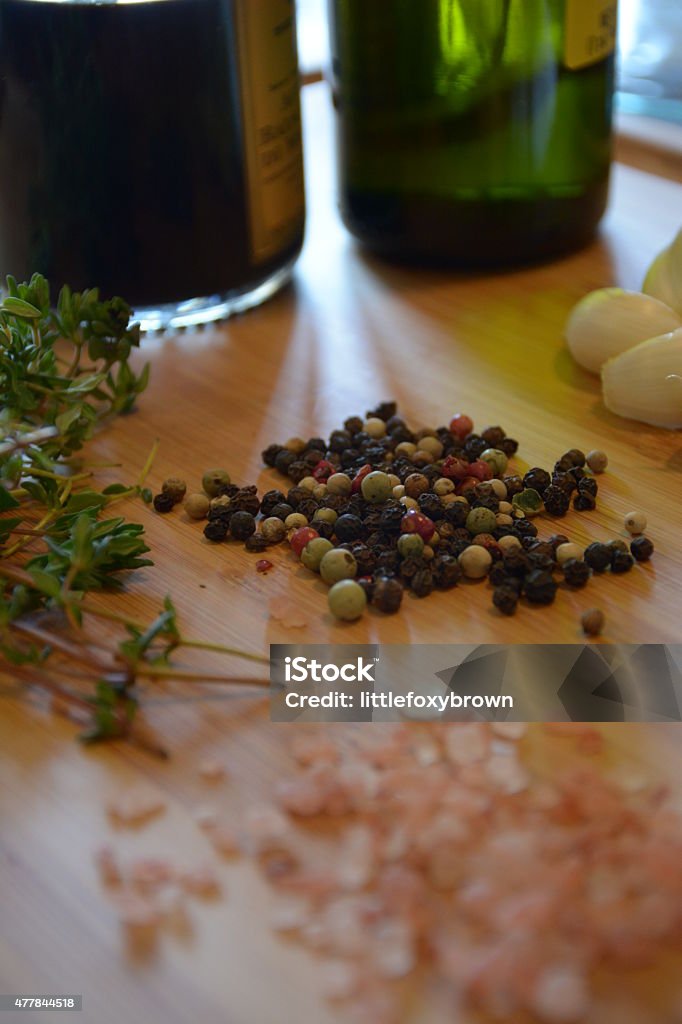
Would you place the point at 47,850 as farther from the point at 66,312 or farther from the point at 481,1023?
the point at 66,312

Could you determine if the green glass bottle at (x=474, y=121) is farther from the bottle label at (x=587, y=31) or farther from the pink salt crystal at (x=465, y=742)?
the pink salt crystal at (x=465, y=742)

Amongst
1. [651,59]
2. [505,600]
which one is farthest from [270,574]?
[651,59]

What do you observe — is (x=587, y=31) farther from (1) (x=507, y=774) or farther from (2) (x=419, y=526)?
(1) (x=507, y=774)

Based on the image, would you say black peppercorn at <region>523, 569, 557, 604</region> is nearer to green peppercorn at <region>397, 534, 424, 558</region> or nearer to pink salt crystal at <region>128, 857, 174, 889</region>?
green peppercorn at <region>397, 534, 424, 558</region>

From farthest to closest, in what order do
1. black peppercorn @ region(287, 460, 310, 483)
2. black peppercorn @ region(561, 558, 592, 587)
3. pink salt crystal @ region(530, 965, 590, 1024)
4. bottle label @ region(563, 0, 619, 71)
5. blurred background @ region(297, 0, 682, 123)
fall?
blurred background @ region(297, 0, 682, 123) → bottle label @ region(563, 0, 619, 71) → black peppercorn @ region(287, 460, 310, 483) → black peppercorn @ region(561, 558, 592, 587) → pink salt crystal @ region(530, 965, 590, 1024)

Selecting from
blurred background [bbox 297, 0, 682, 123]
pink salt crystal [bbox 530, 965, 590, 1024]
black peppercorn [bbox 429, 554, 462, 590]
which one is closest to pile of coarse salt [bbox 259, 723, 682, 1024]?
pink salt crystal [bbox 530, 965, 590, 1024]

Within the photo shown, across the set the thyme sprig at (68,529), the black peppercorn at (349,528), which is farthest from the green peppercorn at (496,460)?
the thyme sprig at (68,529)

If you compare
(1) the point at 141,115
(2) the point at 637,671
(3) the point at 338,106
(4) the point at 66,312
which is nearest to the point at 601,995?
(2) the point at 637,671
